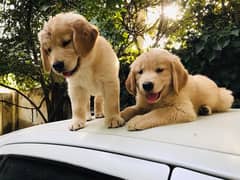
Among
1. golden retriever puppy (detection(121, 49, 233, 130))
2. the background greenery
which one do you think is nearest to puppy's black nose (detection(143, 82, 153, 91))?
golden retriever puppy (detection(121, 49, 233, 130))

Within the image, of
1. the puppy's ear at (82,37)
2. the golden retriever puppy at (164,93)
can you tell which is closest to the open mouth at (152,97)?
the golden retriever puppy at (164,93)

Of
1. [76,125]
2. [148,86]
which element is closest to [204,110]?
[148,86]

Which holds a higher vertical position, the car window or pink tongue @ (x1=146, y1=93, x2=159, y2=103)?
pink tongue @ (x1=146, y1=93, x2=159, y2=103)

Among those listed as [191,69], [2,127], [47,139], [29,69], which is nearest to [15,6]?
[29,69]

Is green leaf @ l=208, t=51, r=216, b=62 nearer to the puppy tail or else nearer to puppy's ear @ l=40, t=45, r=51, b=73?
the puppy tail

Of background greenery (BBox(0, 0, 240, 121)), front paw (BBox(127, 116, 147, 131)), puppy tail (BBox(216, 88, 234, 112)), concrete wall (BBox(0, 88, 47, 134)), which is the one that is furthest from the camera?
concrete wall (BBox(0, 88, 47, 134))

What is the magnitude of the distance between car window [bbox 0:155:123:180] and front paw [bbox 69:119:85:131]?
0.24m

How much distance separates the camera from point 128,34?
15.3ft

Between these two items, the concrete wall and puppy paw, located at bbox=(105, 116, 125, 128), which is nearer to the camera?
puppy paw, located at bbox=(105, 116, 125, 128)

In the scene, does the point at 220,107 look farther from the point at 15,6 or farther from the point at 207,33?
the point at 15,6

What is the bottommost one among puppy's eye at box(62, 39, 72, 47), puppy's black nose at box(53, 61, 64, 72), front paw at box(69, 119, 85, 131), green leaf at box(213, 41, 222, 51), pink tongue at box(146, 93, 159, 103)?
front paw at box(69, 119, 85, 131)

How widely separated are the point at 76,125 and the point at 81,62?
0.97 ft

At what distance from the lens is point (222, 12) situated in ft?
15.9

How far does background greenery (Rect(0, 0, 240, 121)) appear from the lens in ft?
13.1
